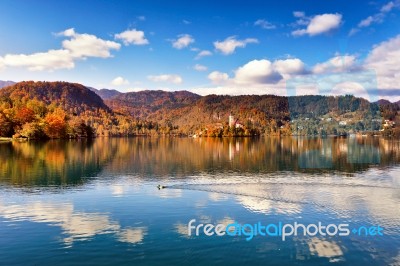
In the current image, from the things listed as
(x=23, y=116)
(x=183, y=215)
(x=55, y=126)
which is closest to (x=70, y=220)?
(x=183, y=215)

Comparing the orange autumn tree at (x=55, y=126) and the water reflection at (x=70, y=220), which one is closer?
the water reflection at (x=70, y=220)

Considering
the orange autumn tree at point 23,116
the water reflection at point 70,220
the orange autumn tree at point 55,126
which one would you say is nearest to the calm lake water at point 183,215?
the water reflection at point 70,220

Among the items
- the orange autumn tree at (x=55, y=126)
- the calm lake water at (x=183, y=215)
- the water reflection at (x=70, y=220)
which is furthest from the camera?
the orange autumn tree at (x=55, y=126)

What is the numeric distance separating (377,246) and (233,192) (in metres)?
20.1

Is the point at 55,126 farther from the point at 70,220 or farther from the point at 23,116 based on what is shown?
the point at 70,220

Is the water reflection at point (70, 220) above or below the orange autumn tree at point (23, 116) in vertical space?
below

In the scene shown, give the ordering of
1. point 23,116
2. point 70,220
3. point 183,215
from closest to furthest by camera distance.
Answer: point 70,220, point 183,215, point 23,116

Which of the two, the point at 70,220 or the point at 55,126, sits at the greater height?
the point at 55,126

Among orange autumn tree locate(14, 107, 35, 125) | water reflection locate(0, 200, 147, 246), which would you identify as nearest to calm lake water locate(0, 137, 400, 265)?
water reflection locate(0, 200, 147, 246)

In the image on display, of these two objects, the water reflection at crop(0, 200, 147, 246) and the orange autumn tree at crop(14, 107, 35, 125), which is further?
the orange autumn tree at crop(14, 107, 35, 125)

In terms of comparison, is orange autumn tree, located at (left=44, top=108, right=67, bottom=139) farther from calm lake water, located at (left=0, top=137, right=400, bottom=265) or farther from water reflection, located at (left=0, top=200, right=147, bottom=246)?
water reflection, located at (left=0, top=200, right=147, bottom=246)

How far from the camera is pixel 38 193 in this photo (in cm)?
4066

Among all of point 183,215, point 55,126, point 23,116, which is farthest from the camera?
point 55,126

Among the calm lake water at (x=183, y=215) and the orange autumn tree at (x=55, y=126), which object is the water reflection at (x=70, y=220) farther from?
the orange autumn tree at (x=55, y=126)
